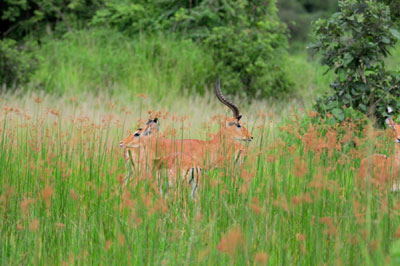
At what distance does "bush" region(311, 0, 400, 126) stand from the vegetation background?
0.17 ft

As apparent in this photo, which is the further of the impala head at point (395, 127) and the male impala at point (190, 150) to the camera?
the impala head at point (395, 127)

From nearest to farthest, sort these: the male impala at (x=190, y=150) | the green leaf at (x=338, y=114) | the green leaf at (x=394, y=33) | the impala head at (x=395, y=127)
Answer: the male impala at (x=190, y=150), the impala head at (x=395, y=127), the green leaf at (x=394, y=33), the green leaf at (x=338, y=114)

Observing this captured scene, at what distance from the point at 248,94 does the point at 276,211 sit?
8431 mm

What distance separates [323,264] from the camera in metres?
2.77

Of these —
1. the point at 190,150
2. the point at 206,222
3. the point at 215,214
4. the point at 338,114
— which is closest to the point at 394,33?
the point at 338,114

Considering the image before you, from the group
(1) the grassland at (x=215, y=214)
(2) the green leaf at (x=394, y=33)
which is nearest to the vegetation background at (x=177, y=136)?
(1) the grassland at (x=215, y=214)

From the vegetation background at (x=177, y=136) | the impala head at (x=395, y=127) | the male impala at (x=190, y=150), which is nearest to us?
the vegetation background at (x=177, y=136)

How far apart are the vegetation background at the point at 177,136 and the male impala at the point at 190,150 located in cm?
17

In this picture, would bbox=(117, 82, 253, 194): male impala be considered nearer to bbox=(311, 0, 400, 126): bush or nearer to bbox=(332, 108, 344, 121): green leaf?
bbox=(332, 108, 344, 121): green leaf

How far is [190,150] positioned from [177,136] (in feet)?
5.23

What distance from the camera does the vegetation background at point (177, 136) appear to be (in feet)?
9.49

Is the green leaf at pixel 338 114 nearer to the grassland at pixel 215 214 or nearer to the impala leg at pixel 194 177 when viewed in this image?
the grassland at pixel 215 214

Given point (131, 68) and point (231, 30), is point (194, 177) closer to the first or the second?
Result: point (231, 30)

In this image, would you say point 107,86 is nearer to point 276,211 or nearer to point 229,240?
point 276,211
